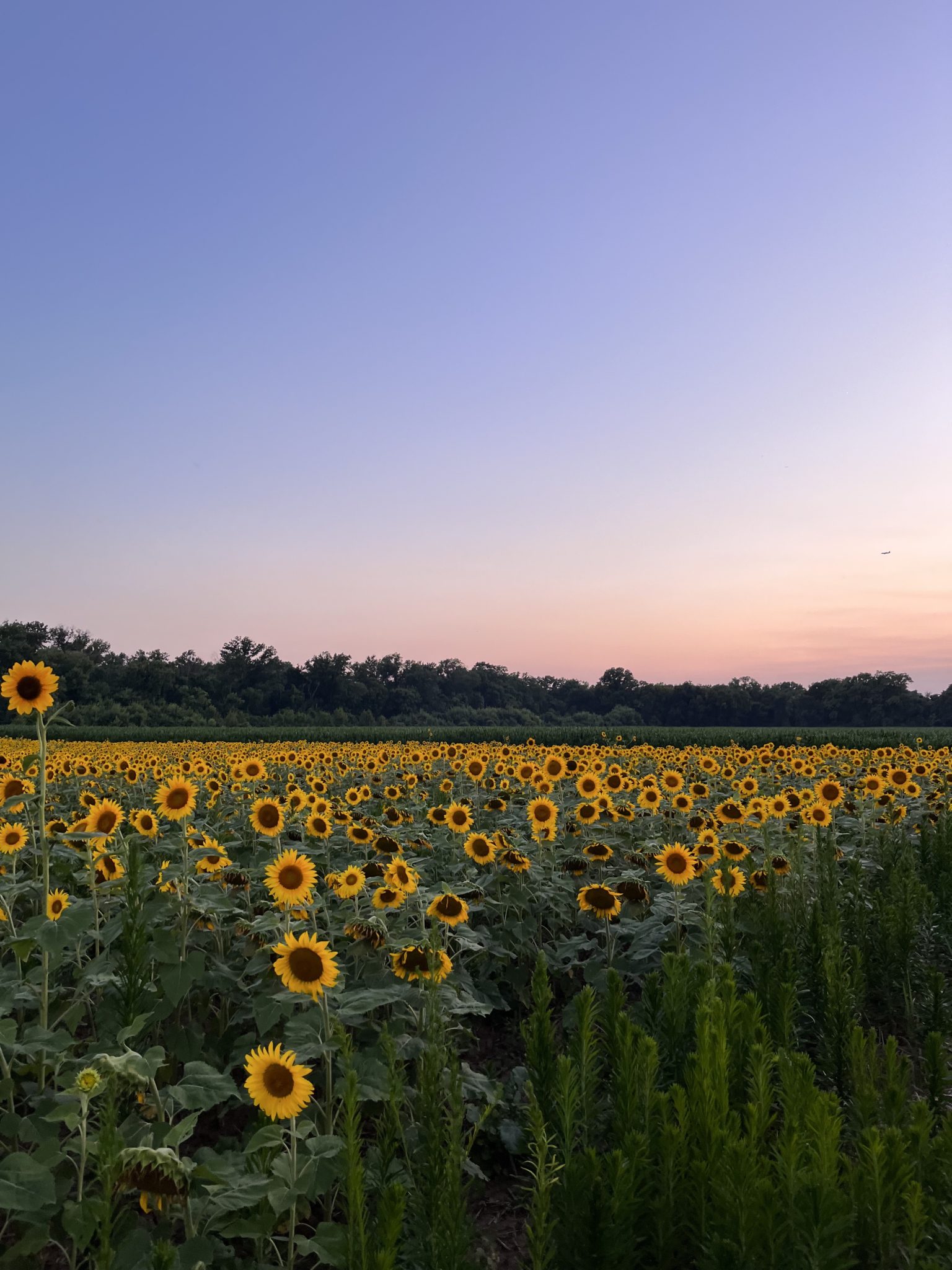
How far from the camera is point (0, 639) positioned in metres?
70.3

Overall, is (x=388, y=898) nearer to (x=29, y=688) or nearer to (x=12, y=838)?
(x=29, y=688)

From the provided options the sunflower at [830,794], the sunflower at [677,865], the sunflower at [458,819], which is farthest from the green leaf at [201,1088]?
the sunflower at [830,794]

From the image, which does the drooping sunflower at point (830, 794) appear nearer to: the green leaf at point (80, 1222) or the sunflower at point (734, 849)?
the sunflower at point (734, 849)

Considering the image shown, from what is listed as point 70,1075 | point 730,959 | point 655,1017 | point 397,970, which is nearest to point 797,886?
point 730,959

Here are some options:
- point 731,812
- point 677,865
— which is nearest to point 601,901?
point 677,865

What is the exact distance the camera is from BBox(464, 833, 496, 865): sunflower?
17.9ft

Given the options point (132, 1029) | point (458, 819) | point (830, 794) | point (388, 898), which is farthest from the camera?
point (830, 794)

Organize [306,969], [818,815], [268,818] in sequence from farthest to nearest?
[818,815], [268,818], [306,969]

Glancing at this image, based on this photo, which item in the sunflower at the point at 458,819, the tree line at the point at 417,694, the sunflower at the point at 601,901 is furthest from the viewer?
the tree line at the point at 417,694

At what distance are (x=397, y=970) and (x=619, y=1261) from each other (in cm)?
165

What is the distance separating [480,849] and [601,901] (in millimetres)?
1134

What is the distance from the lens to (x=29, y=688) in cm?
373

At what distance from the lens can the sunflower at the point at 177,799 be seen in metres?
4.91

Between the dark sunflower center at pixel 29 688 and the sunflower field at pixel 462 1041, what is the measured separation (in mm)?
12
